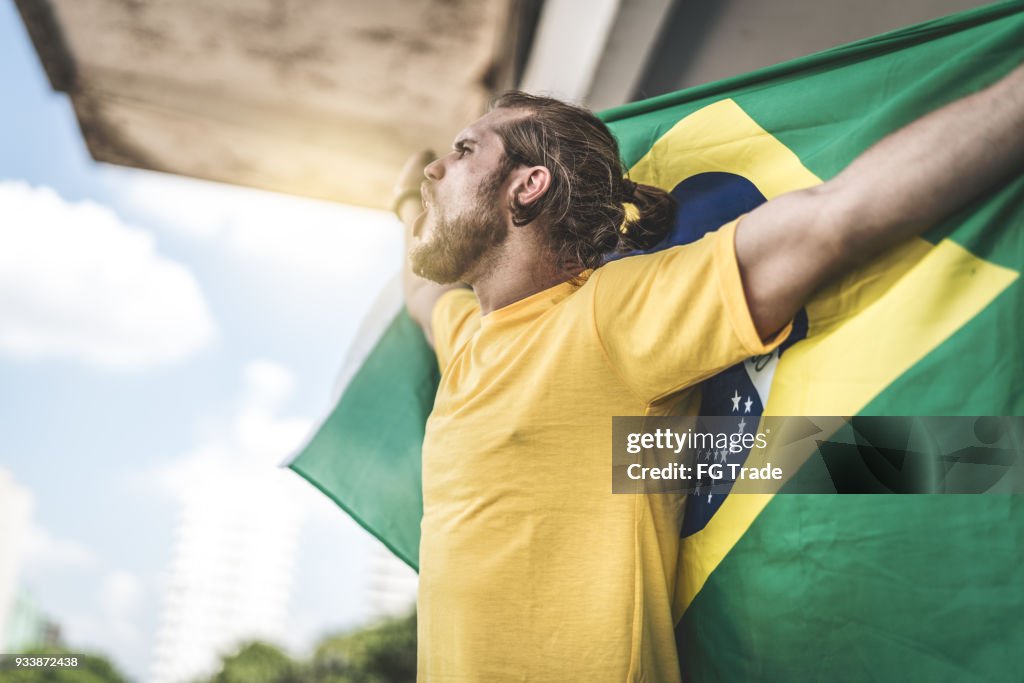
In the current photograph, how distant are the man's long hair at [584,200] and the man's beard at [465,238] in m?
0.03

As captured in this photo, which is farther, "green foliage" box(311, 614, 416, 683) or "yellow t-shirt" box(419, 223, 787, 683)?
"green foliage" box(311, 614, 416, 683)

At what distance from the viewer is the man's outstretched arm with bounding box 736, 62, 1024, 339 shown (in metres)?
0.66

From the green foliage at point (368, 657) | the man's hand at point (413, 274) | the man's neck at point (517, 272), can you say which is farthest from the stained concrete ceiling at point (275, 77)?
the green foliage at point (368, 657)

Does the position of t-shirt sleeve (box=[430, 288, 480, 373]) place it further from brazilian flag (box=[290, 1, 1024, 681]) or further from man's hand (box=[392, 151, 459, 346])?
brazilian flag (box=[290, 1, 1024, 681])

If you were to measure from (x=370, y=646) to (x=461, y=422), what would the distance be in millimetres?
3115

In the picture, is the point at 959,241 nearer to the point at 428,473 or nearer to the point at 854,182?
the point at 854,182

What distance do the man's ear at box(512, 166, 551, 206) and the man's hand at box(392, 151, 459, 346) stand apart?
31 cm

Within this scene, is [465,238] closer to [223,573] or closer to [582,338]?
[582,338]

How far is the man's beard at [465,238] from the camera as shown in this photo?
3.57 ft

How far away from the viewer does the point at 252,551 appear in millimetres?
48812

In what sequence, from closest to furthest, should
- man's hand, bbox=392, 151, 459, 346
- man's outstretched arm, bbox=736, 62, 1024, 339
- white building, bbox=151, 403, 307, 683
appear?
man's outstretched arm, bbox=736, 62, 1024, 339
man's hand, bbox=392, 151, 459, 346
white building, bbox=151, 403, 307, 683

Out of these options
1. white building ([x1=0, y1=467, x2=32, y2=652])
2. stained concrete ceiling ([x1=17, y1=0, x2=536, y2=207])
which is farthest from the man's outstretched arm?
white building ([x1=0, y1=467, x2=32, y2=652])

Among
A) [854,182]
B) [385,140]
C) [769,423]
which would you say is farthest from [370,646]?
[854,182]

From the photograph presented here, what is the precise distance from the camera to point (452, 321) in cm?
128
